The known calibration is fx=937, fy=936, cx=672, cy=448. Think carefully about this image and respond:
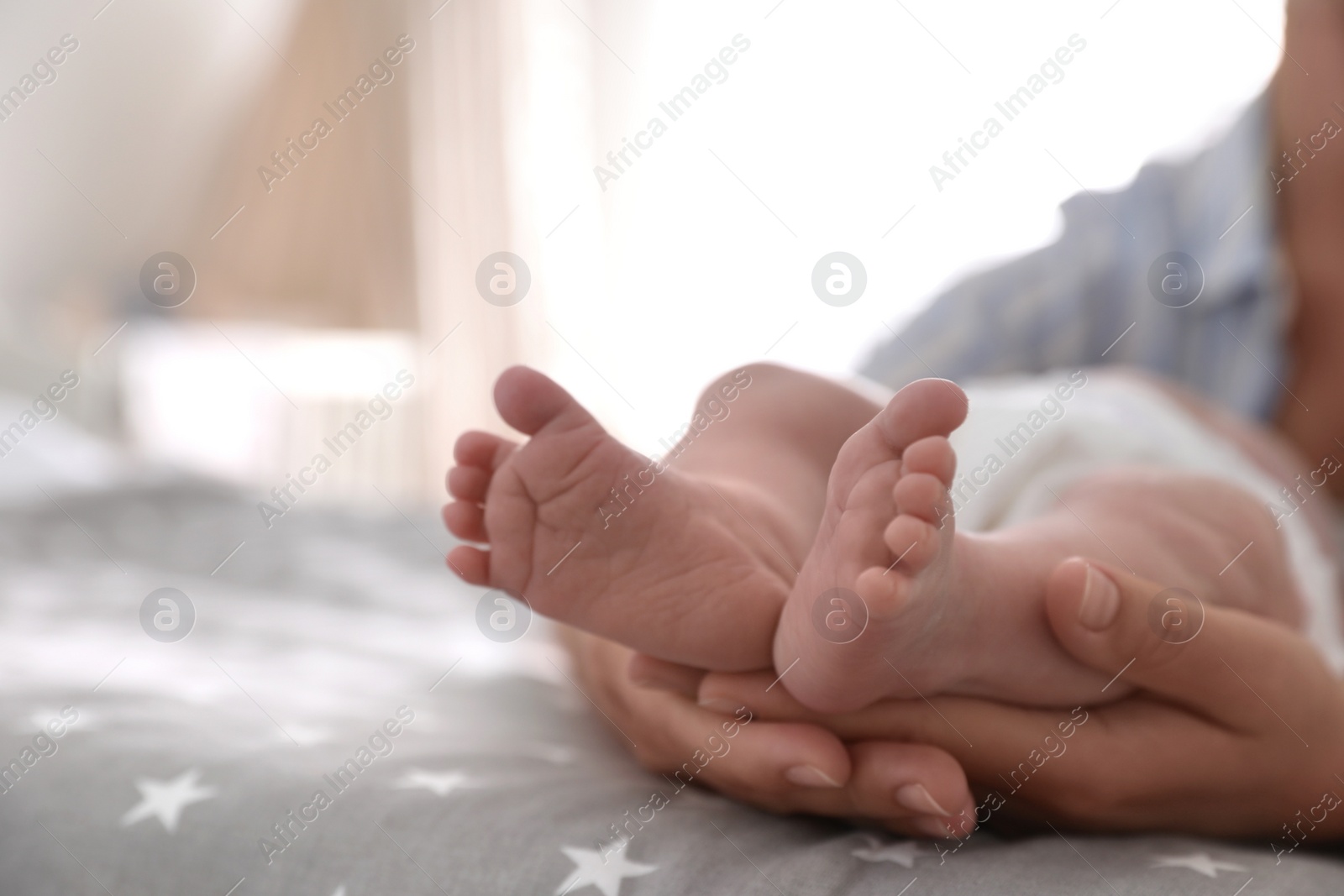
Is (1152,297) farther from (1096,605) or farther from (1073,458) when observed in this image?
(1096,605)

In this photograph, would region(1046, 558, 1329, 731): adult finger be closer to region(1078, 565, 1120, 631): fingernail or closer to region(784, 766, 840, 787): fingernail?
region(1078, 565, 1120, 631): fingernail

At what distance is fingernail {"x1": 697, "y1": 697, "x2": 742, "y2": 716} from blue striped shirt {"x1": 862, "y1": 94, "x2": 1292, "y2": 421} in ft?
2.92

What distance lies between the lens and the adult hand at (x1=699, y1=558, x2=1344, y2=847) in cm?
49

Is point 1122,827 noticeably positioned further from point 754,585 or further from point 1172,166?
point 1172,166

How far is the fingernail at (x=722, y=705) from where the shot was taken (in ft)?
1.72

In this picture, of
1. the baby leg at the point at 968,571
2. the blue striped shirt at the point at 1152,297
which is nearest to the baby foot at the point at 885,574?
the baby leg at the point at 968,571

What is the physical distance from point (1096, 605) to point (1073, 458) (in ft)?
1.03

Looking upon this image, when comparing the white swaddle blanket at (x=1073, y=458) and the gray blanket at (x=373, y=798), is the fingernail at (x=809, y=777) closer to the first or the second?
the gray blanket at (x=373, y=798)

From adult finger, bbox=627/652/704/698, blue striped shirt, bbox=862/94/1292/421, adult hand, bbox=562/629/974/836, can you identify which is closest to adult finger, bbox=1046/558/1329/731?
adult hand, bbox=562/629/974/836

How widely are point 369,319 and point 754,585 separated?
2670 mm

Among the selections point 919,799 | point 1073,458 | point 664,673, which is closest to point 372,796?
point 664,673

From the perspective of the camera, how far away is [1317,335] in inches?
55.8

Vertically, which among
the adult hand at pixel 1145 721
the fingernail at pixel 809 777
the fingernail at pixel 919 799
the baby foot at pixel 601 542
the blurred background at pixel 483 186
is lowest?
the adult hand at pixel 1145 721

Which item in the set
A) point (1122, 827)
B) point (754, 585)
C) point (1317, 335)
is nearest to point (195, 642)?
point (754, 585)
